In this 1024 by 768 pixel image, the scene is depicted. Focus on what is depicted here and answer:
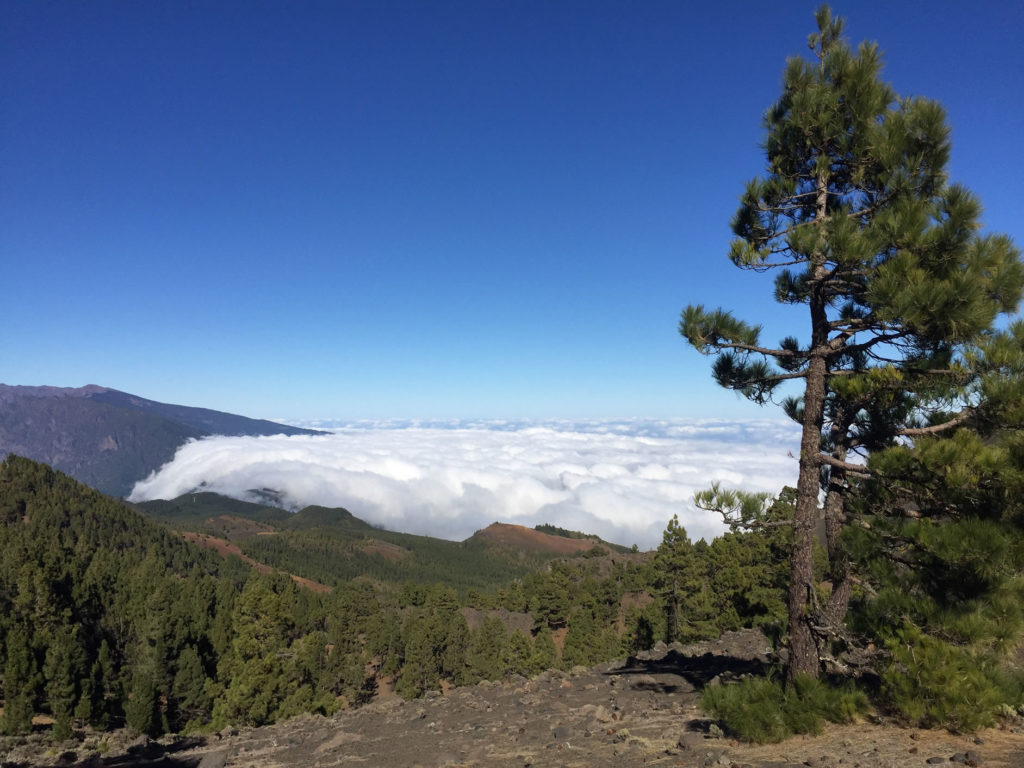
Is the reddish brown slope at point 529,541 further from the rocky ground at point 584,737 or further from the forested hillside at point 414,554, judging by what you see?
the rocky ground at point 584,737

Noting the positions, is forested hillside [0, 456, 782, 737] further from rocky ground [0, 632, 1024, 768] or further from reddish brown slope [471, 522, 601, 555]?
reddish brown slope [471, 522, 601, 555]

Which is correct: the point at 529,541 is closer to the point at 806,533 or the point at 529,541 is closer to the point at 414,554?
the point at 414,554

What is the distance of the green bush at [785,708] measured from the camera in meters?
6.86

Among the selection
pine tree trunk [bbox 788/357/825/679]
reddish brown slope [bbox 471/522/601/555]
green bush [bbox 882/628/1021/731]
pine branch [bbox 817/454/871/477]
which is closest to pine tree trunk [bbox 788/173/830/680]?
pine tree trunk [bbox 788/357/825/679]

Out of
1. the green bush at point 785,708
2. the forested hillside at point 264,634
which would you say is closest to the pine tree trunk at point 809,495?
the green bush at point 785,708

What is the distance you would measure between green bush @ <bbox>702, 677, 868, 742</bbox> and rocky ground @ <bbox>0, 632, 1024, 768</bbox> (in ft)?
0.51

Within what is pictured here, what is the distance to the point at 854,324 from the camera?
762 cm

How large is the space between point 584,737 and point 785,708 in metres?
3.56

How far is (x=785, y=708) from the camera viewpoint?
7020mm

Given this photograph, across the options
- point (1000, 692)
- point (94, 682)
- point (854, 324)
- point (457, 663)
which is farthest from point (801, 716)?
point (457, 663)

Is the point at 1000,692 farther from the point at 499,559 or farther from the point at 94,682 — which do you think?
the point at 499,559

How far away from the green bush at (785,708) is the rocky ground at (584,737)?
156 mm

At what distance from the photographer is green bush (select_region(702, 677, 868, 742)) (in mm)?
6863

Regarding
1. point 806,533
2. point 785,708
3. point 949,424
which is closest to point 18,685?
point 785,708
